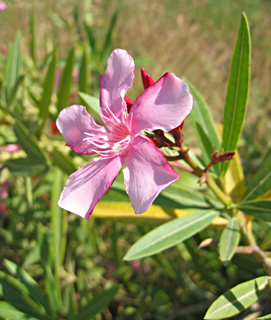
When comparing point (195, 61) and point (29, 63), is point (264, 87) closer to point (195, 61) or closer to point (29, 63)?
point (195, 61)

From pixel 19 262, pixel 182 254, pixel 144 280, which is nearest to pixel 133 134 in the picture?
pixel 182 254

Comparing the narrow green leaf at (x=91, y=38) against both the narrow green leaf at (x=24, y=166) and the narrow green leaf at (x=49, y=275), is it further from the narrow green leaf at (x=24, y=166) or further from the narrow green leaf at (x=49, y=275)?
the narrow green leaf at (x=49, y=275)

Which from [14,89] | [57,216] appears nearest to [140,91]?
[14,89]

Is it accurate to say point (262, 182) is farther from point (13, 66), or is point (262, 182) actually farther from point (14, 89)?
point (13, 66)

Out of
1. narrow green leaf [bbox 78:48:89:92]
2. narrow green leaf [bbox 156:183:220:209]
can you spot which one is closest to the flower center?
narrow green leaf [bbox 156:183:220:209]

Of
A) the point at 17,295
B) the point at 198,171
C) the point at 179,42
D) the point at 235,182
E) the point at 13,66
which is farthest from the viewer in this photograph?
the point at 179,42

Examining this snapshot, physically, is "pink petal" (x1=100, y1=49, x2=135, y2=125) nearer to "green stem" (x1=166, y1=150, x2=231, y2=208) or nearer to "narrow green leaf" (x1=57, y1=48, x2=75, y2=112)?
"green stem" (x1=166, y1=150, x2=231, y2=208)

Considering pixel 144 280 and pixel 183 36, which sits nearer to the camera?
pixel 144 280

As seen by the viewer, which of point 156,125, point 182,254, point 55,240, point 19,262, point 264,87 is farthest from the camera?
point 264,87
